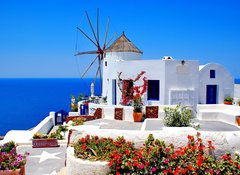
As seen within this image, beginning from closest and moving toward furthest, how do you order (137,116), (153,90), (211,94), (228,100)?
(137,116) → (153,90) → (228,100) → (211,94)

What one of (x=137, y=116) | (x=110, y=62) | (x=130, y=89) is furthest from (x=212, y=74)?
(x=110, y=62)

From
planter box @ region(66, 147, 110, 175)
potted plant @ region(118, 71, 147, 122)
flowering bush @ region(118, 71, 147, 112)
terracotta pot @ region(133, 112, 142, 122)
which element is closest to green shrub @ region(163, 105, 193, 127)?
planter box @ region(66, 147, 110, 175)

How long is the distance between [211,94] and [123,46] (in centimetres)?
948

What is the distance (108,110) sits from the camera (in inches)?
676

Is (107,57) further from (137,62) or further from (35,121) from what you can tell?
(35,121)

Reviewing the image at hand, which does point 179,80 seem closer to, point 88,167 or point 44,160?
point 44,160

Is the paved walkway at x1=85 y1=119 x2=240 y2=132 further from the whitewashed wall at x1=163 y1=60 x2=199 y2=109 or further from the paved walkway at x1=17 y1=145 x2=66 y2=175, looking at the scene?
the whitewashed wall at x1=163 y1=60 x2=199 y2=109

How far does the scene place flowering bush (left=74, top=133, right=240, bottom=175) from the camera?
6.92m

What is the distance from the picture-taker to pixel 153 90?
763 inches

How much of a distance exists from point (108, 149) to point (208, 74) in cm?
1450

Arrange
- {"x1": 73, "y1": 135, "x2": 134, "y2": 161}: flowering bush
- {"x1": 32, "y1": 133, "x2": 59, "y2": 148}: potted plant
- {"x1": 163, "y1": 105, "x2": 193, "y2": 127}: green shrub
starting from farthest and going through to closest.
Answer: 1. {"x1": 32, "y1": 133, "x2": 59, "y2": 148}: potted plant
2. {"x1": 163, "y1": 105, "x2": 193, "y2": 127}: green shrub
3. {"x1": 73, "y1": 135, "x2": 134, "y2": 161}: flowering bush

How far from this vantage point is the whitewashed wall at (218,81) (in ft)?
64.8

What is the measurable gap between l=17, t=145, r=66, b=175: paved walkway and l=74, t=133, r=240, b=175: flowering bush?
9.64ft

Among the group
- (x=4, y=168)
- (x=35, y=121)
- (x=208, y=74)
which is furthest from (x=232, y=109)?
(x=35, y=121)
